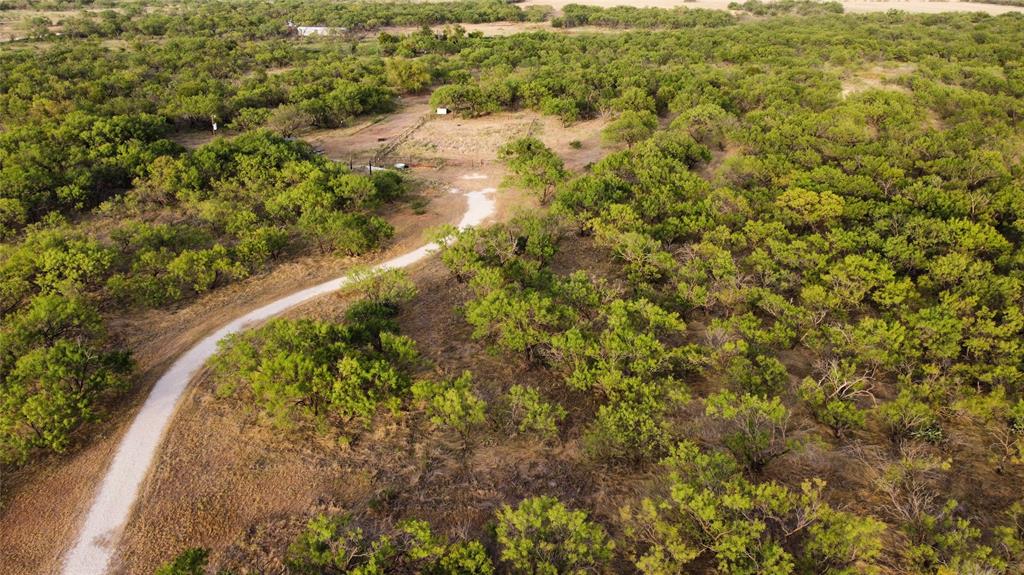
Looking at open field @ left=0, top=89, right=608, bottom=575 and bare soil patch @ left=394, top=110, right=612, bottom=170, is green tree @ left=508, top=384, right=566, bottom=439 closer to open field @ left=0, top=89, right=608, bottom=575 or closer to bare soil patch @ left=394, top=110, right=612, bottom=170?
open field @ left=0, top=89, right=608, bottom=575

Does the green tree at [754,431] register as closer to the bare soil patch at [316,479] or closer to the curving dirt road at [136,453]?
the bare soil patch at [316,479]

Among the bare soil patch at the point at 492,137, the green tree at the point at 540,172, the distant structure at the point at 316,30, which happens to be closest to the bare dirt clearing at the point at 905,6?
the distant structure at the point at 316,30

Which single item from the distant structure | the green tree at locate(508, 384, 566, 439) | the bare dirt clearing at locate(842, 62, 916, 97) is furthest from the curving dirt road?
the distant structure

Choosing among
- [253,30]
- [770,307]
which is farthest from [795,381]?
[253,30]

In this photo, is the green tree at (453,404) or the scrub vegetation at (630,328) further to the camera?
the green tree at (453,404)

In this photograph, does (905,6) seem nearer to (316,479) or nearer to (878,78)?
(878,78)

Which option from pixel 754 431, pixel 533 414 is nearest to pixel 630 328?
pixel 533 414

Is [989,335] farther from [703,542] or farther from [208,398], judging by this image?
[208,398]

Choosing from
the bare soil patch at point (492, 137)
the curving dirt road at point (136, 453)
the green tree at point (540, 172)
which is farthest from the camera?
the bare soil patch at point (492, 137)
